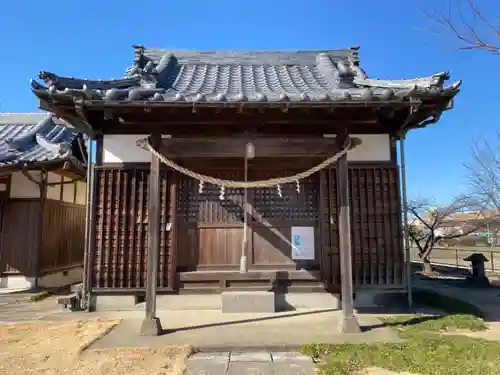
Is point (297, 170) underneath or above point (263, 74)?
underneath

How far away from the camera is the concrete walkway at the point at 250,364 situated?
3799mm

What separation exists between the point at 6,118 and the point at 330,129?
486 inches

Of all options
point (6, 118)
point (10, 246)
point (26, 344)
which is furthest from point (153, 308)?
point (6, 118)

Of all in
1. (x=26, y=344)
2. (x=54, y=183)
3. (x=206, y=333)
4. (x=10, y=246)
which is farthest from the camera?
(x=54, y=183)

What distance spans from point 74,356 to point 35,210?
21.6ft

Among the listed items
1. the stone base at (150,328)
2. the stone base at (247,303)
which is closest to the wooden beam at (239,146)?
the stone base at (150,328)

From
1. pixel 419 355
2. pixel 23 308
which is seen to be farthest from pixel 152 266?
pixel 23 308

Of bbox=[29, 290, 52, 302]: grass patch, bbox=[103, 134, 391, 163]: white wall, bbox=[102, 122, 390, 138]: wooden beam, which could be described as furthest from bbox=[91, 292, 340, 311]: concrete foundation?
bbox=[102, 122, 390, 138]: wooden beam

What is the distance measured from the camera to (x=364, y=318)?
230 inches

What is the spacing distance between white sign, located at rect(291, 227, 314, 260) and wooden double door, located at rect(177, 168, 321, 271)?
63 millimetres

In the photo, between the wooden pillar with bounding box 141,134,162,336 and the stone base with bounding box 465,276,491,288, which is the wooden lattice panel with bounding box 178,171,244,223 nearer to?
the wooden pillar with bounding box 141,134,162,336

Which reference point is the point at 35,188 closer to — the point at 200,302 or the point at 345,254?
the point at 200,302

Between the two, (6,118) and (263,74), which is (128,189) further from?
(6,118)

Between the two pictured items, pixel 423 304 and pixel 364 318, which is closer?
pixel 364 318
